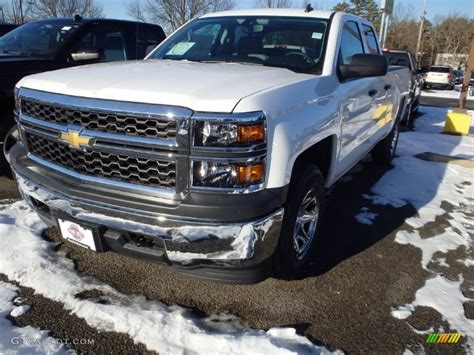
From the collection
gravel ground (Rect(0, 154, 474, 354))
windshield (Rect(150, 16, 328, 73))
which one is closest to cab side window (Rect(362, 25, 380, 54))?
windshield (Rect(150, 16, 328, 73))

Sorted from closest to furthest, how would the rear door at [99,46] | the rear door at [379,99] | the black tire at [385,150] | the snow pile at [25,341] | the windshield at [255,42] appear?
the snow pile at [25,341] → the windshield at [255,42] → the rear door at [379,99] → the rear door at [99,46] → the black tire at [385,150]

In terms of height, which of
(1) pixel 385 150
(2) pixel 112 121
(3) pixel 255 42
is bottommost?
(1) pixel 385 150

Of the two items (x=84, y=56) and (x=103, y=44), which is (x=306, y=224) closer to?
(x=84, y=56)

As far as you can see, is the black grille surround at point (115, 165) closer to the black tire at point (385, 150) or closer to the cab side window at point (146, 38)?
the cab side window at point (146, 38)

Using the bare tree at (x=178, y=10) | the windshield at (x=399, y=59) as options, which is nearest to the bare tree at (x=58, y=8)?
the bare tree at (x=178, y=10)

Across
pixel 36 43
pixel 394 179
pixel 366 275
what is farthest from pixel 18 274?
pixel 394 179

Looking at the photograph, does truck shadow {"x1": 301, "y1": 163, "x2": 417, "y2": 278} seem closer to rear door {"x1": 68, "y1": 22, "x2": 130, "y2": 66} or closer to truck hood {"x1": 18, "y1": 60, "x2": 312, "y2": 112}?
truck hood {"x1": 18, "y1": 60, "x2": 312, "y2": 112}

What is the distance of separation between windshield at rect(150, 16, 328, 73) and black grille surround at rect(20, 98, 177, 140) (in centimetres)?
141

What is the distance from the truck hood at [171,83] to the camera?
2146mm

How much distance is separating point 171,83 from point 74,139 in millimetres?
640

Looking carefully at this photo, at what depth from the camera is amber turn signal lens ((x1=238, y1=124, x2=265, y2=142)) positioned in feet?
6.88

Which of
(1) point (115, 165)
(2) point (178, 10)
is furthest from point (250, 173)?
(2) point (178, 10)

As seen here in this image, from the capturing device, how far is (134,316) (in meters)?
2.50

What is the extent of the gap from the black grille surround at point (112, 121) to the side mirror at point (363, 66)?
5.54ft
